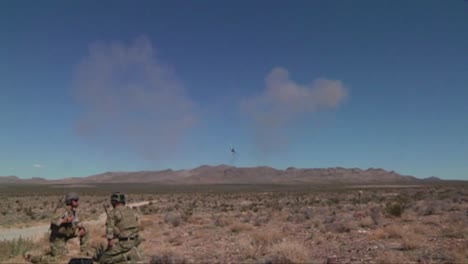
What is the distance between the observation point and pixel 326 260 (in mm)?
11914

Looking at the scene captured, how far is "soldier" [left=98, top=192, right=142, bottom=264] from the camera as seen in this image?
9164 mm

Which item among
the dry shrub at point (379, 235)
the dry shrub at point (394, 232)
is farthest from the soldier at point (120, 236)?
the dry shrub at point (394, 232)

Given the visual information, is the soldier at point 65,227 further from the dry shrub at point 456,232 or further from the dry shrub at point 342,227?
the dry shrub at point 456,232

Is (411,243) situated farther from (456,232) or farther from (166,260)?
(166,260)

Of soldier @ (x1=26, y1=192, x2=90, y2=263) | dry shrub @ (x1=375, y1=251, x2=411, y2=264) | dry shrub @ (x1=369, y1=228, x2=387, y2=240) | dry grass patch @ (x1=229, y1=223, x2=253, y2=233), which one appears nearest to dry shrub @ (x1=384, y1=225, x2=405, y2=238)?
dry shrub @ (x1=369, y1=228, x2=387, y2=240)

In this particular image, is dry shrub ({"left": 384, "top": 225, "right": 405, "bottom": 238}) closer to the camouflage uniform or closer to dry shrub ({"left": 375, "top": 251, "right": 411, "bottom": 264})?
dry shrub ({"left": 375, "top": 251, "right": 411, "bottom": 264})

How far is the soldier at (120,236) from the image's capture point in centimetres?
916

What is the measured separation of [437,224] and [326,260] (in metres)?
9.58

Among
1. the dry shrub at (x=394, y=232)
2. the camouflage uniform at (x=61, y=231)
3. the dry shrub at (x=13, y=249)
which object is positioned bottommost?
the dry shrub at (x=13, y=249)

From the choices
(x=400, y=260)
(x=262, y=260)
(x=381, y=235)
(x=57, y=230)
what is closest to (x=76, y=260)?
(x=57, y=230)

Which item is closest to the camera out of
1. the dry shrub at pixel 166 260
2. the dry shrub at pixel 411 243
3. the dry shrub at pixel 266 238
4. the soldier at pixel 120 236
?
the soldier at pixel 120 236

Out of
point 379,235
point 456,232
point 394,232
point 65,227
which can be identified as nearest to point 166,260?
point 65,227

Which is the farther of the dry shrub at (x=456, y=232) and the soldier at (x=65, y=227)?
the dry shrub at (x=456, y=232)

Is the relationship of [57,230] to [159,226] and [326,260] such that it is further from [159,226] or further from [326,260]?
[159,226]
